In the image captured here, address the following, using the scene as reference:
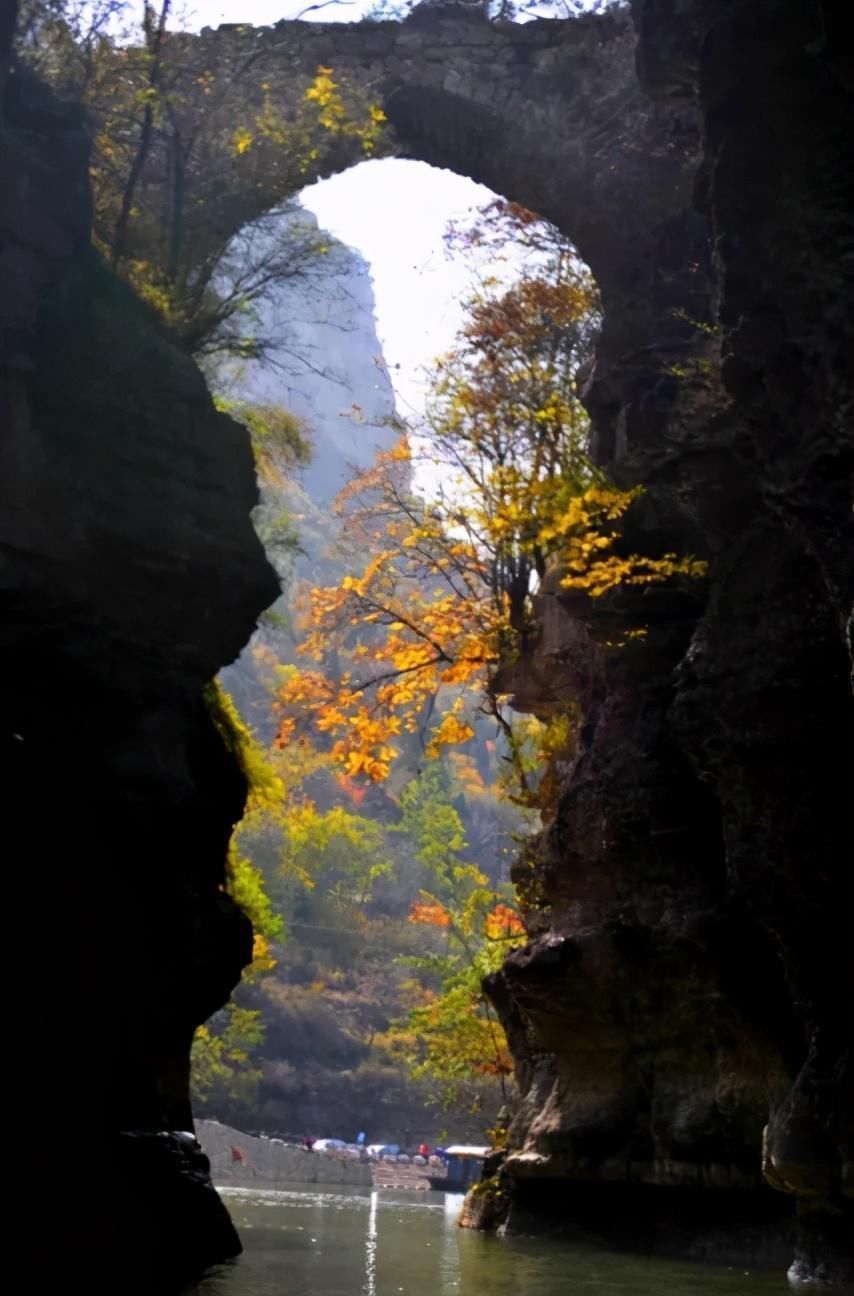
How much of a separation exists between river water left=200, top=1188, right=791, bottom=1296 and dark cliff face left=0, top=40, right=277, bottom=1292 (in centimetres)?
86

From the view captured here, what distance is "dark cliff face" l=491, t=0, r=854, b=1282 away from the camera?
922 cm

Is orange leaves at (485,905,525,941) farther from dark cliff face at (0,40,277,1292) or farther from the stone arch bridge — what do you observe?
dark cliff face at (0,40,277,1292)

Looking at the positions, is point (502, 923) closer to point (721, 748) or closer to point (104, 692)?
point (721, 748)

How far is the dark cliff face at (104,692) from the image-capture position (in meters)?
10.2

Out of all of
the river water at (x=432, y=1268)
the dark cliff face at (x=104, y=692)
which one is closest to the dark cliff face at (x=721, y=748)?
the river water at (x=432, y=1268)

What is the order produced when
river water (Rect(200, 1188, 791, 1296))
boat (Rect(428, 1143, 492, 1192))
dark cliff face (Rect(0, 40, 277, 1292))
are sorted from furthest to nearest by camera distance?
boat (Rect(428, 1143, 492, 1192)) → river water (Rect(200, 1188, 791, 1296)) → dark cliff face (Rect(0, 40, 277, 1292))

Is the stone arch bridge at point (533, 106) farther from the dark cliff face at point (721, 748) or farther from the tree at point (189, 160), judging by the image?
the tree at point (189, 160)

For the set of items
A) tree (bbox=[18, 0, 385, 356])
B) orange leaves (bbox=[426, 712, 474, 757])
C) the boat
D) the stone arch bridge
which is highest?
the stone arch bridge

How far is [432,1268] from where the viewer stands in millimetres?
12805

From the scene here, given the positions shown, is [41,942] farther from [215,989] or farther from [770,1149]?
[770,1149]

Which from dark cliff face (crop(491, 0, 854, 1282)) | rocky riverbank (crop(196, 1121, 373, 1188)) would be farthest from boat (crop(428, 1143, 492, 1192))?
dark cliff face (crop(491, 0, 854, 1282))

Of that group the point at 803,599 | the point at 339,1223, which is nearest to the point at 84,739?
the point at 803,599

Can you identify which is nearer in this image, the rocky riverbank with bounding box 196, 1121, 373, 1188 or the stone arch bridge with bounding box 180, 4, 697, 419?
the stone arch bridge with bounding box 180, 4, 697, 419

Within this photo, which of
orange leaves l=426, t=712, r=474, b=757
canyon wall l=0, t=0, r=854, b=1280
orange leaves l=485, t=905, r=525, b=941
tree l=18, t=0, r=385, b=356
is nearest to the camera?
canyon wall l=0, t=0, r=854, b=1280
